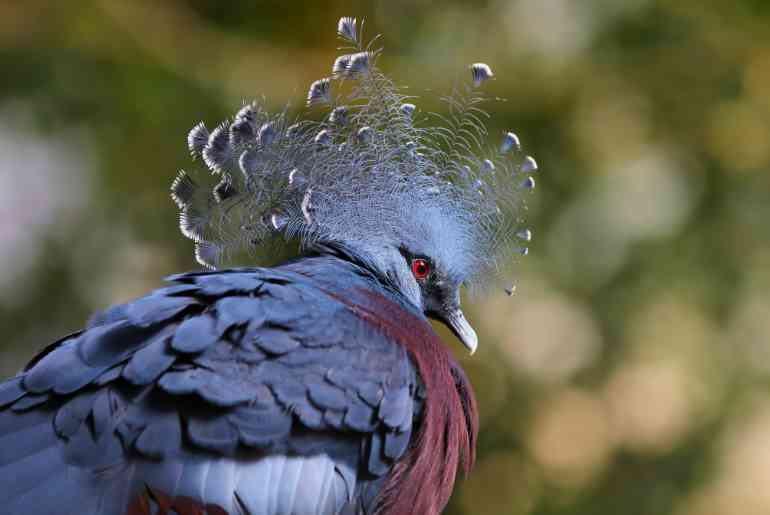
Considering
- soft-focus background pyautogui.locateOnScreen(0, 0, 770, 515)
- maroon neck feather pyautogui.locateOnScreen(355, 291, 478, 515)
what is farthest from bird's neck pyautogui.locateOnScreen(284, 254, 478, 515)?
soft-focus background pyautogui.locateOnScreen(0, 0, 770, 515)

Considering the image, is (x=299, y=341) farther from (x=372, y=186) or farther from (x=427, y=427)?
(x=372, y=186)

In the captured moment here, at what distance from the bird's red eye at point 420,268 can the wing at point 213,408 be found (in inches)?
23.8

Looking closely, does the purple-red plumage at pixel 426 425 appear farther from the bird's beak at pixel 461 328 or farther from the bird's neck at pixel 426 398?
the bird's beak at pixel 461 328

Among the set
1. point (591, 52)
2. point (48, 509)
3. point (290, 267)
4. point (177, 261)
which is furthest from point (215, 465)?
point (591, 52)

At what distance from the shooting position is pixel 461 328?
3.04 meters

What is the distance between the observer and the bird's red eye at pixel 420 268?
116 inches

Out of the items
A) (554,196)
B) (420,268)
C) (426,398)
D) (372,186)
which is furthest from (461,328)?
(554,196)

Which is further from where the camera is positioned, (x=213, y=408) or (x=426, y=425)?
(x=426, y=425)

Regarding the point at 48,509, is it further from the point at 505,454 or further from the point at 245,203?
the point at 505,454

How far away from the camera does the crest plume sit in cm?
275

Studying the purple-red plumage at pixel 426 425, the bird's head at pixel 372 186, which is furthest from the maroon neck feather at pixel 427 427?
the bird's head at pixel 372 186

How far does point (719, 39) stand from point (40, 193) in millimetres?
3104

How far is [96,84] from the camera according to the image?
14.2 feet

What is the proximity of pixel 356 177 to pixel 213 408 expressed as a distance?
3.12 feet
